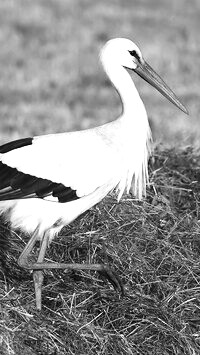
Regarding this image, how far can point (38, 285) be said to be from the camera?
14.5 feet

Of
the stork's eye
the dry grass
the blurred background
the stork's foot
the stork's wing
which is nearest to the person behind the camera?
the dry grass

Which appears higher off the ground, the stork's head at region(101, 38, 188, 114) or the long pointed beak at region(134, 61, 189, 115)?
the stork's head at region(101, 38, 188, 114)

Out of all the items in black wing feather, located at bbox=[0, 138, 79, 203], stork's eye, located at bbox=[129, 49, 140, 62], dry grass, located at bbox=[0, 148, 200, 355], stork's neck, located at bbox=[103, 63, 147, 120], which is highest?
stork's eye, located at bbox=[129, 49, 140, 62]

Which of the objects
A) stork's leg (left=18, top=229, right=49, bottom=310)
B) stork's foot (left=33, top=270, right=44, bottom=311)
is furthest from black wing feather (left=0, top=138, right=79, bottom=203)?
stork's foot (left=33, top=270, right=44, bottom=311)

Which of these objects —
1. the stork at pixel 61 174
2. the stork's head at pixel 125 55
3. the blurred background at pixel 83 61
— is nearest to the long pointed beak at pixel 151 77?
the stork's head at pixel 125 55

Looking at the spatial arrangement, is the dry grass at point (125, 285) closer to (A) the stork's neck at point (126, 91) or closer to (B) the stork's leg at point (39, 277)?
(B) the stork's leg at point (39, 277)

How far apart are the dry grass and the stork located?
0.14 metres

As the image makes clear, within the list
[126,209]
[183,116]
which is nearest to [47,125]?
[183,116]

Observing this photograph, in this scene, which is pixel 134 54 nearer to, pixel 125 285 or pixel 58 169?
pixel 58 169

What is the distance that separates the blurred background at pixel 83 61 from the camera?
973 cm

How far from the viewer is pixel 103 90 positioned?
11.8 meters

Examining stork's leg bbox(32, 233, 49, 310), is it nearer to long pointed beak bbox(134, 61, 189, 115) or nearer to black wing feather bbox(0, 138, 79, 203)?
black wing feather bbox(0, 138, 79, 203)

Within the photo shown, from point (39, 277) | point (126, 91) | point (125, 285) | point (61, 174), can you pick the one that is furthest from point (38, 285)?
point (126, 91)

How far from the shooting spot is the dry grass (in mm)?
4020
